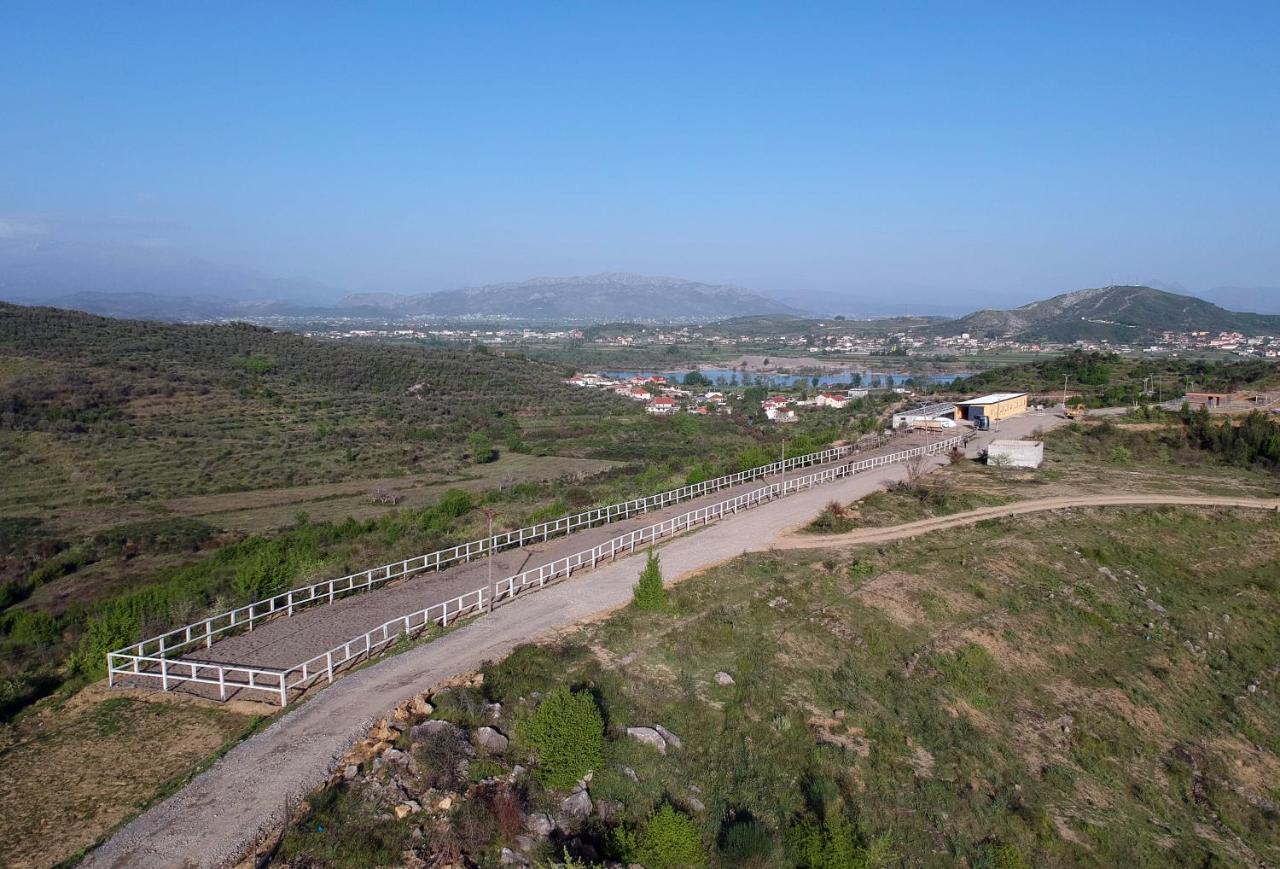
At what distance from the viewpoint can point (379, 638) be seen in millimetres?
15461

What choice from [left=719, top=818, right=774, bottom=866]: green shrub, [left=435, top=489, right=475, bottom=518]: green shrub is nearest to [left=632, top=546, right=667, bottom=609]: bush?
[left=719, top=818, right=774, bottom=866]: green shrub

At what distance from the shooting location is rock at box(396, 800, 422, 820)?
995 centimetres

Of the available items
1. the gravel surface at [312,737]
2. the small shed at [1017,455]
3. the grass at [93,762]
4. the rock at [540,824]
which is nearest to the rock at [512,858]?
the rock at [540,824]

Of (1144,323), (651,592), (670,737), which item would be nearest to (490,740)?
(670,737)

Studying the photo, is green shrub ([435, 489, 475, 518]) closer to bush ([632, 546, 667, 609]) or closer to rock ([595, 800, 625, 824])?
bush ([632, 546, 667, 609])

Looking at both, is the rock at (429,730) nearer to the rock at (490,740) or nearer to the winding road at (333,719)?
the rock at (490,740)

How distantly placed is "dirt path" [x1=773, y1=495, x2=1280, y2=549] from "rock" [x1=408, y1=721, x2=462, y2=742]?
1360 centimetres

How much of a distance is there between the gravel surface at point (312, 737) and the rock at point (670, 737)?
3.56m

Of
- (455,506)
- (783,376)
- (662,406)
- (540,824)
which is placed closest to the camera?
(540,824)

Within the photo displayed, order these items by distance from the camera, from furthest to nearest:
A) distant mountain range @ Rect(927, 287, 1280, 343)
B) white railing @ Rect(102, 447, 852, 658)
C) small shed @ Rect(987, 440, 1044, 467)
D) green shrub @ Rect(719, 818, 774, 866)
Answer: distant mountain range @ Rect(927, 287, 1280, 343), small shed @ Rect(987, 440, 1044, 467), white railing @ Rect(102, 447, 852, 658), green shrub @ Rect(719, 818, 774, 866)

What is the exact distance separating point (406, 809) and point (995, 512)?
78.8 ft

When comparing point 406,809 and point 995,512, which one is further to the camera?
point 995,512

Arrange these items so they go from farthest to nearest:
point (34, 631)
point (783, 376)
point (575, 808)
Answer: point (783, 376)
point (34, 631)
point (575, 808)

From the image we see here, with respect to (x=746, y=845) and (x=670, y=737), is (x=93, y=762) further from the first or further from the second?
(x=746, y=845)
